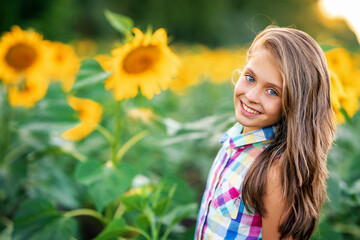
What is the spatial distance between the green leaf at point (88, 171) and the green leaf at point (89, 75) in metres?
0.26

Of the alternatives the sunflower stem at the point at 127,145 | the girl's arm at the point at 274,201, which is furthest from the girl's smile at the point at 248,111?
the sunflower stem at the point at 127,145

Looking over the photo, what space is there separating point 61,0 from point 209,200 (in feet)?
21.9

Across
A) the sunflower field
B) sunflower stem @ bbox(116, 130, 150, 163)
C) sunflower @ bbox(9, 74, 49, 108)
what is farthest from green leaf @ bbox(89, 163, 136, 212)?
sunflower @ bbox(9, 74, 49, 108)

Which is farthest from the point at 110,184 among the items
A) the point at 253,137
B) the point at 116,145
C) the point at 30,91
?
the point at 30,91

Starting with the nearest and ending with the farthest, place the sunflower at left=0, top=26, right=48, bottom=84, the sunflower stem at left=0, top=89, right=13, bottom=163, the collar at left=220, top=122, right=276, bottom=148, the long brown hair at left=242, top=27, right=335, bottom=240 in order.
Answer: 1. the long brown hair at left=242, top=27, right=335, bottom=240
2. the collar at left=220, top=122, right=276, bottom=148
3. the sunflower stem at left=0, top=89, right=13, bottom=163
4. the sunflower at left=0, top=26, right=48, bottom=84

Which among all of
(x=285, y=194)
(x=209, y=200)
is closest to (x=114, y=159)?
(x=209, y=200)

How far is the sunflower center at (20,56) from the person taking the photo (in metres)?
1.81

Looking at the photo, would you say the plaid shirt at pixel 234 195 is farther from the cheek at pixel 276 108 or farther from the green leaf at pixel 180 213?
the green leaf at pixel 180 213

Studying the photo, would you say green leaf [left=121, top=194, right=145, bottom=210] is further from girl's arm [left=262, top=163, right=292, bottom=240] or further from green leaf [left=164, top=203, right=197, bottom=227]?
girl's arm [left=262, top=163, right=292, bottom=240]

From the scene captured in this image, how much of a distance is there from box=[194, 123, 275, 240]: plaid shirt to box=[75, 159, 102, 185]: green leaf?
1.39 ft

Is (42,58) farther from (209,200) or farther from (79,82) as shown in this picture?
(209,200)

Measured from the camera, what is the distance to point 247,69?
2.89 ft

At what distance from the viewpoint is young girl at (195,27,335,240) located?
0.81 meters

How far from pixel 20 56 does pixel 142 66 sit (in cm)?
86
